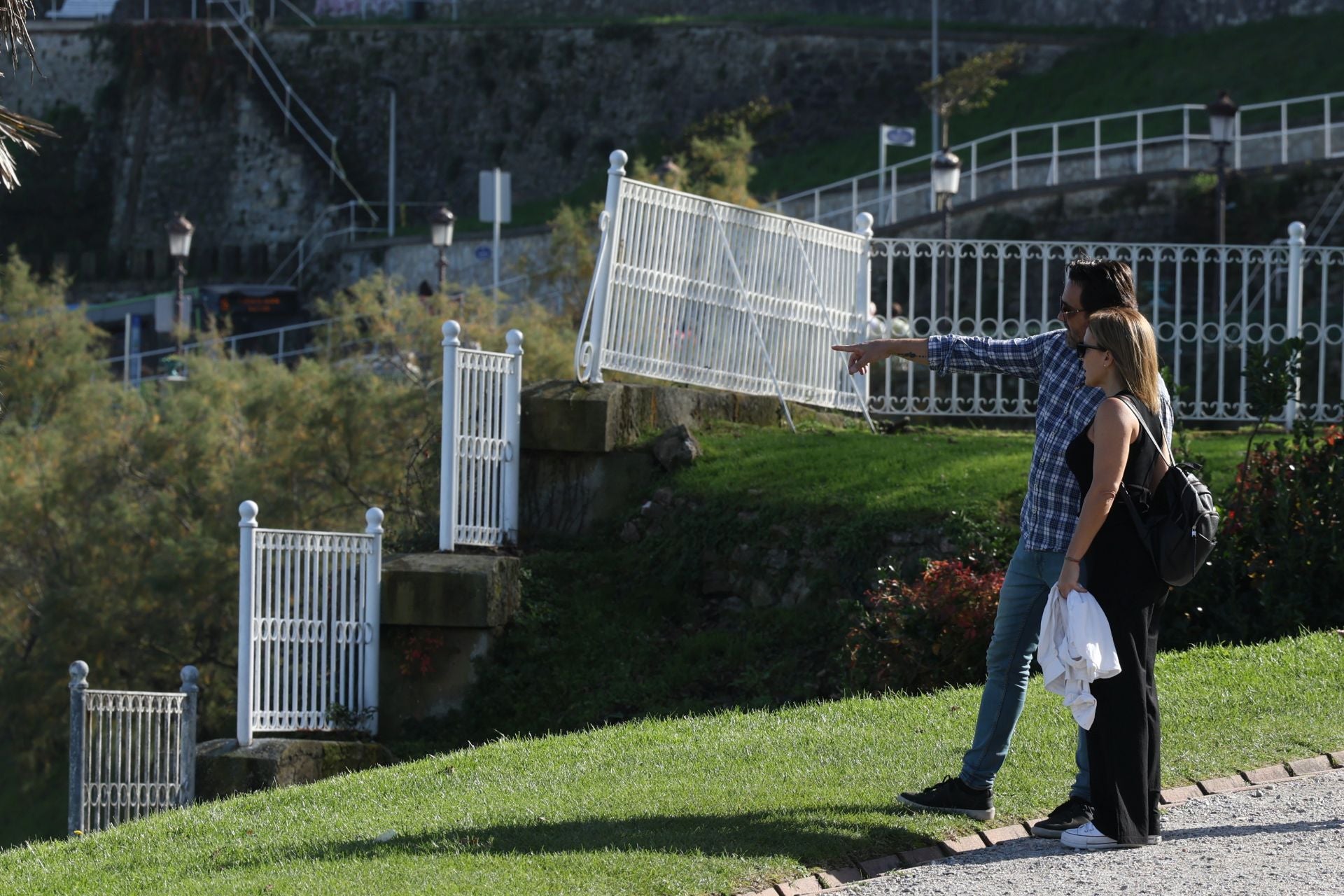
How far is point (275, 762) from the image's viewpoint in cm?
1066

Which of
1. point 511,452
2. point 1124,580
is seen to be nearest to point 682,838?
point 1124,580

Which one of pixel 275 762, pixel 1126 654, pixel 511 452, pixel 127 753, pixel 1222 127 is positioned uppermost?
pixel 1222 127

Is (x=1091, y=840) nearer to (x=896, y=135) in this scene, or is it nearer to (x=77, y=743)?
(x=77, y=743)

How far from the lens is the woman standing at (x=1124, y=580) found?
598cm

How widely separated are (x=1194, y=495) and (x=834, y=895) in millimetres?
1688

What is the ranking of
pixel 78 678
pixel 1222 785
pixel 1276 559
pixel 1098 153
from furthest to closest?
1. pixel 1098 153
2. pixel 78 678
3. pixel 1276 559
4. pixel 1222 785

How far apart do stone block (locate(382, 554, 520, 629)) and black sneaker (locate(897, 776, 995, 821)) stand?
502 centimetres

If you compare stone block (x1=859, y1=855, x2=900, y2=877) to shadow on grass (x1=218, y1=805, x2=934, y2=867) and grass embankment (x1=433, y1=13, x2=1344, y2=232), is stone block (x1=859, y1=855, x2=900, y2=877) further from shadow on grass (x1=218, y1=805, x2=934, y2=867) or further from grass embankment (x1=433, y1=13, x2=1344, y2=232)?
grass embankment (x1=433, y1=13, x2=1344, y2=232)

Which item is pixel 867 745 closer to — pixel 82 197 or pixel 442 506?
pixel 442 506

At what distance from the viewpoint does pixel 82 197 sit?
60.2m

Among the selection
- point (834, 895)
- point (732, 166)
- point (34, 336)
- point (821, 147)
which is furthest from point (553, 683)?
point (821, 147)

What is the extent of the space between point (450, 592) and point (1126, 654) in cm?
585

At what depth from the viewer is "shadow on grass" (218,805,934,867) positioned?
6227mm

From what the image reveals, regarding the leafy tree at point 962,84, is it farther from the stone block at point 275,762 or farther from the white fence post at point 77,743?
the stone block at point 275,762
